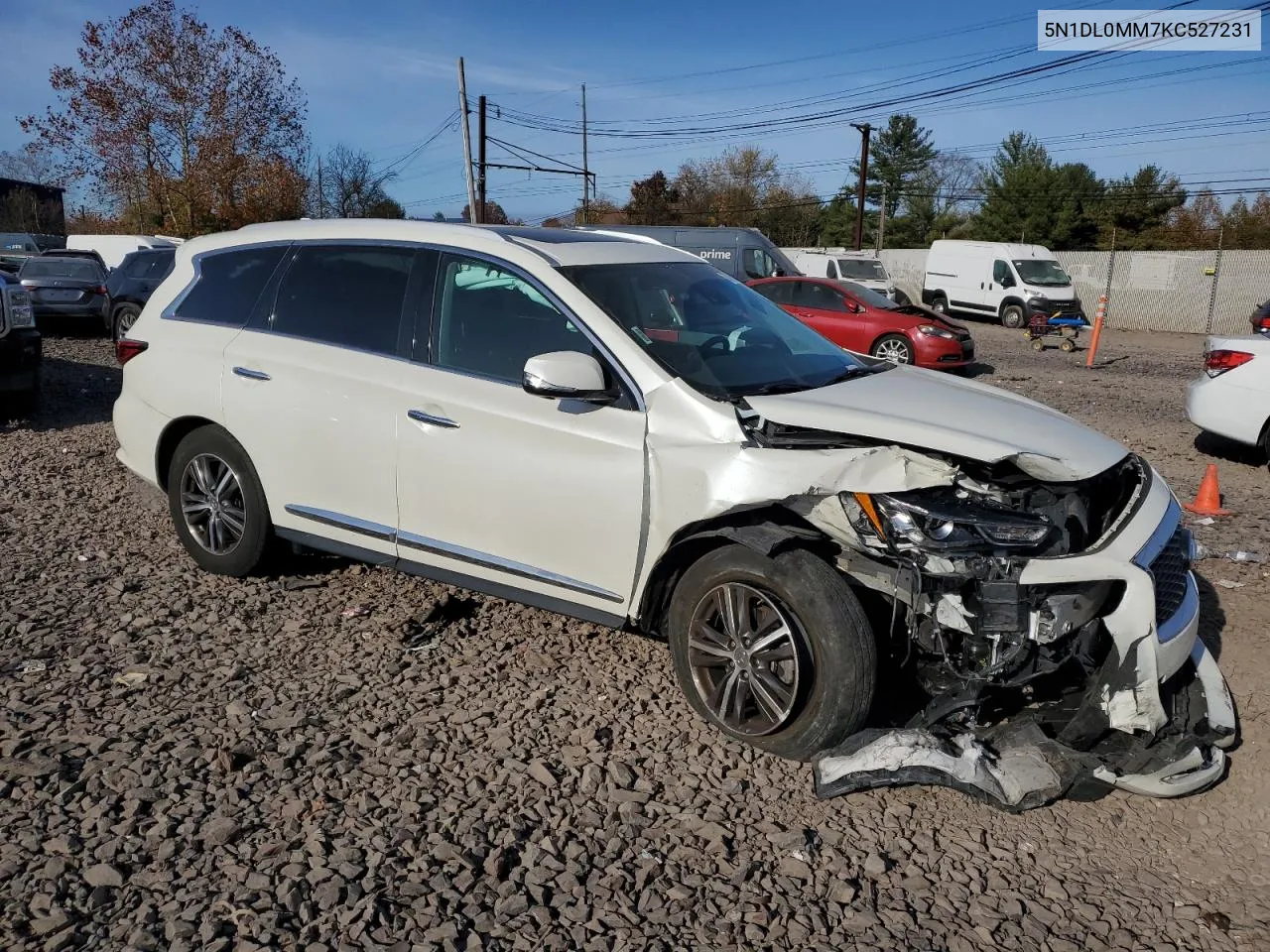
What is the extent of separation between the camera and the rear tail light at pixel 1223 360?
28.1 ft

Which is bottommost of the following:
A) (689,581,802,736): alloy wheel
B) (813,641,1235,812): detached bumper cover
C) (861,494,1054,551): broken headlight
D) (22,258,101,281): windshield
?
(813,641,1235,812): detached bumper cover

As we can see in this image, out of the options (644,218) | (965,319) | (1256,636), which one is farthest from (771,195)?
(1256,636)

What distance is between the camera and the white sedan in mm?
8430

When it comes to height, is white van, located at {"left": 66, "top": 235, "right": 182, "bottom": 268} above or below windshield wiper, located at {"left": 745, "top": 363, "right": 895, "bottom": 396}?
above

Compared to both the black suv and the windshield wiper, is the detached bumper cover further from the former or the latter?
the black suv

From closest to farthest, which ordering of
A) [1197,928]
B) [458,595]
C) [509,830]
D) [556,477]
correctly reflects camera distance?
[1197,928]
[509,830]
[556,477]
[458,595]

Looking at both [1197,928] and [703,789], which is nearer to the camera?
[1197,928]

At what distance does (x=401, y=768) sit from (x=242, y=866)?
2.31ft

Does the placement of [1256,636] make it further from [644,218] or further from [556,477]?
[644,218]

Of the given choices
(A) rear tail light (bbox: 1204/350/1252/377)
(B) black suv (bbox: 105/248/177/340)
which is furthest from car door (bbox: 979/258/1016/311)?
(B) black suv (bbox: 105/248/177/340)

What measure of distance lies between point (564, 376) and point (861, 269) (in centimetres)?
2594

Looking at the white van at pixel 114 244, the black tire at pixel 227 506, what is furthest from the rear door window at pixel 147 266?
the black tire at pixel 227 506

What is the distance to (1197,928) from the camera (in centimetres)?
291

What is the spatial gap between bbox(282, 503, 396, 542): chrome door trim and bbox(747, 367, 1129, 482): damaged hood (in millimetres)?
1854
